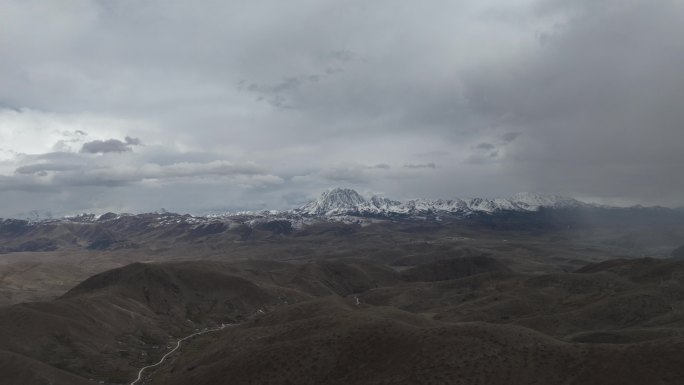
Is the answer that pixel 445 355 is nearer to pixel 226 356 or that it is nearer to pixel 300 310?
pixel 226 356

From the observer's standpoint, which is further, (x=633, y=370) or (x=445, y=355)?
(x=445, y=355)

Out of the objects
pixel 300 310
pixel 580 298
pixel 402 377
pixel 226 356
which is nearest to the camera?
pixel 402 377

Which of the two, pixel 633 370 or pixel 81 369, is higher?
pixel 633 370

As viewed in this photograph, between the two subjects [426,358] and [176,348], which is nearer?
[426,358]

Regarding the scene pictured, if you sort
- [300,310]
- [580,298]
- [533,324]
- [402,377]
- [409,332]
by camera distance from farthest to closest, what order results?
1. [580,298]
2. [300,310]
3. [533,324]
4. [409,332]
5. [402,377]

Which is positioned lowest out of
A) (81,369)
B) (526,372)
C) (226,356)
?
(81,369)

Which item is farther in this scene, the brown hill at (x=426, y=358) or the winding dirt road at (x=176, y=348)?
the winding dirt road at (x=176, y=348)

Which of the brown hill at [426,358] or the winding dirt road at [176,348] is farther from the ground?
the brown hill at [426,358]

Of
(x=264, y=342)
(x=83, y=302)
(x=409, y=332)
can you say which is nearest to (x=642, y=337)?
(x=409, y=332)

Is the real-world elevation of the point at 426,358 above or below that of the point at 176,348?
above

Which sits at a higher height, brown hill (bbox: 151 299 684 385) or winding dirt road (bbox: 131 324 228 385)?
brown hill (bbox: 151 299 684 385)

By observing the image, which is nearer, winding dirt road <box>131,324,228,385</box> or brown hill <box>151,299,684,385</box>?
brown hill <box>151,299,684,385</box>
